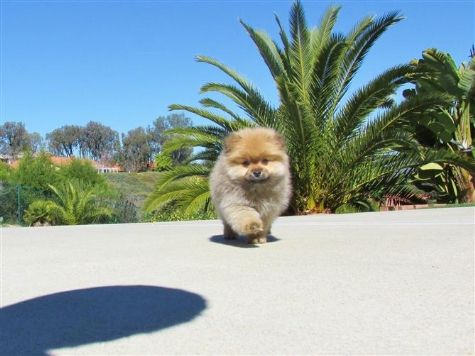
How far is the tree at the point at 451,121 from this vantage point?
18281 millimetres

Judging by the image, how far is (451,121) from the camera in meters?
18.6

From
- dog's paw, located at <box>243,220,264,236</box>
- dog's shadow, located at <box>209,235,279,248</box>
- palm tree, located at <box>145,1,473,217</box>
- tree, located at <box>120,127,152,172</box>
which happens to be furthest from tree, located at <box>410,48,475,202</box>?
tree, located at <box>120,127,152,172</box>

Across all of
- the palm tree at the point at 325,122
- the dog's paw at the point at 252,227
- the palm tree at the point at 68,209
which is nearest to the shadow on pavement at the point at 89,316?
the dog's paw at the point at 252,227

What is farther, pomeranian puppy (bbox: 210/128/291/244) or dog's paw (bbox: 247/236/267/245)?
dog's paw (bbox: 247/236/267/245)

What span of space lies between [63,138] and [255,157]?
86555 millimetres

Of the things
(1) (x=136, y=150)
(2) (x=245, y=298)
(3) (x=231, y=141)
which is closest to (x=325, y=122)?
(3) (x=231, y=141)

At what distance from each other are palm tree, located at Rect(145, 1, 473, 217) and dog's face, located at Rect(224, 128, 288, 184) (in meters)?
7.83

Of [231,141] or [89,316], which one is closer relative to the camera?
[89,316]

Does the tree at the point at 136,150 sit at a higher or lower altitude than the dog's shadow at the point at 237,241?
higher

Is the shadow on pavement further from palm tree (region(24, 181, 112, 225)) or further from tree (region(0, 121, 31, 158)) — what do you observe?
tree (region(0, 121, 31, 158))

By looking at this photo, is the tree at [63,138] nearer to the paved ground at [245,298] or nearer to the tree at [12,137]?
the tree at [12,137]

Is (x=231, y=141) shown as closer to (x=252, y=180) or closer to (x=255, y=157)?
(x=255, y=157)

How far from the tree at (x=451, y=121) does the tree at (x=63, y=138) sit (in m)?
74.9

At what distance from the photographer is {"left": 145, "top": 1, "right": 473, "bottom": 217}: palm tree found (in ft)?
46.1
